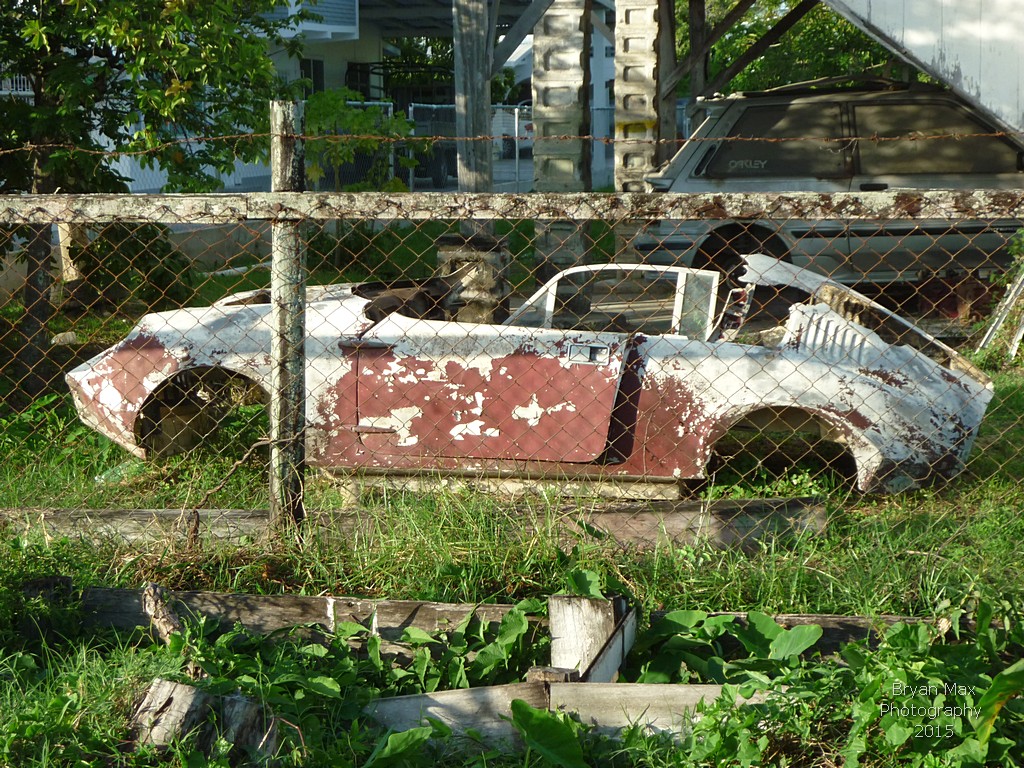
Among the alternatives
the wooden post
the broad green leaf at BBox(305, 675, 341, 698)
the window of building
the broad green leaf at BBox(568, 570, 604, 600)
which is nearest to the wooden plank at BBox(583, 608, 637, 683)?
the broad green leaf at BBox(568, 570, 604, 600)

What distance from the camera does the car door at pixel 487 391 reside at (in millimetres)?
4695

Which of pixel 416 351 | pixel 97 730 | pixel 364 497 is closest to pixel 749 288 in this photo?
pixel 416 351

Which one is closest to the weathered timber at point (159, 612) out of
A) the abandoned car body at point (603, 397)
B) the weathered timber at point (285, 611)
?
the weathered timber at point (285, 611)

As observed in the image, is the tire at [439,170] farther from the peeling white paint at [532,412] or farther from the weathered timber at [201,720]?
the weathered timber at [201,720]

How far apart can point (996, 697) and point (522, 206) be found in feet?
7.19

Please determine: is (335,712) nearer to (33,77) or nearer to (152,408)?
(152,408)

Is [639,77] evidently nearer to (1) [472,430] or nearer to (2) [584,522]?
(1) [472,430]

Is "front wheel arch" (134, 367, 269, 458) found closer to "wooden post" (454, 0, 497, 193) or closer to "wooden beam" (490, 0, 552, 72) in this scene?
"wooden post" (454, 0, 497, 193)

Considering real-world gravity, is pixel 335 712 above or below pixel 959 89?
below

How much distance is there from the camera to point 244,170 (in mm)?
18312

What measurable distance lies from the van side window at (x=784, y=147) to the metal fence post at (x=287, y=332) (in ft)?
19.8

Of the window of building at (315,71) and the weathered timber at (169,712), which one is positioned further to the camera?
the window of building at (315,71)

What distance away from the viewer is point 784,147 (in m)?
9.22

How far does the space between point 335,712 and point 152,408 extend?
2763mm
